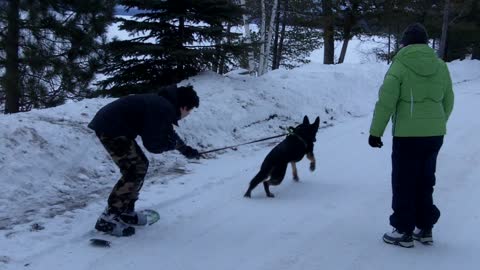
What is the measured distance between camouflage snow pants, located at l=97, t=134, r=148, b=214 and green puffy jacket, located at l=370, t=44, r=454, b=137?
89.0 inches

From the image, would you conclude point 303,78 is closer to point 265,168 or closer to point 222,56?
point 222,56

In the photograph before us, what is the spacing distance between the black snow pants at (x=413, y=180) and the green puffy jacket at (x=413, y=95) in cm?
11

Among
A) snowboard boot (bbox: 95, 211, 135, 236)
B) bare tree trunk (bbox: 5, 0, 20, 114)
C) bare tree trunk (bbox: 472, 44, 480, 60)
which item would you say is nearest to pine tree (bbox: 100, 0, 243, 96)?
bare tree trunk (bbox: 5, 0, 20, 114)

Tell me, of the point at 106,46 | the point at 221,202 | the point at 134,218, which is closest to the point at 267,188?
the point at 221,202

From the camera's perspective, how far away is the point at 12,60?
14258 mm

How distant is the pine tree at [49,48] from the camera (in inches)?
554

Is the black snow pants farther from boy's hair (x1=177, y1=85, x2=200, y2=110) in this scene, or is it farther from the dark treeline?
the dark treeline

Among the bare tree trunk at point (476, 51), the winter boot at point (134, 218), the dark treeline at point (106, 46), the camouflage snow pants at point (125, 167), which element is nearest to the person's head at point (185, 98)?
the camouflage snow pants at point (125, 167)

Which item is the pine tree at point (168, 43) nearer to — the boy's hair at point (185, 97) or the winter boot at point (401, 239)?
the boy's hair at point (185, 97)

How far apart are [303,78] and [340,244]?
10.1m

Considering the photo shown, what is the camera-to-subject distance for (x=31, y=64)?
14461 mm

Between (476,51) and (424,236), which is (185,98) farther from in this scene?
(476,51)

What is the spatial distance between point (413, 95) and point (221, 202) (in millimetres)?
2756

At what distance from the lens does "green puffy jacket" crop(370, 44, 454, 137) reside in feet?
14.9
